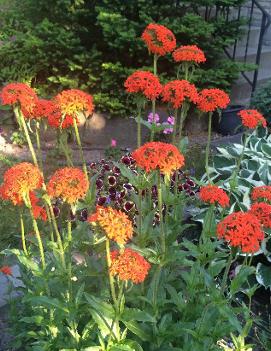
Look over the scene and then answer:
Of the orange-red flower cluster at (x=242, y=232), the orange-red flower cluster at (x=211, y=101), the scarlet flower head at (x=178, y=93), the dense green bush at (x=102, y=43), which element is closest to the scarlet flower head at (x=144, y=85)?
the scarlet flower head at (x=178, y=93)

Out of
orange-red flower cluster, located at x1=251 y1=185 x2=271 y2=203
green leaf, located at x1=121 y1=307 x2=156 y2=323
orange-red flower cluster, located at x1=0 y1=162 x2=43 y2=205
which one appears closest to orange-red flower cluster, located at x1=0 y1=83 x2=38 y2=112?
orange-red flower cluster, located at x1=0 y1=162 x2=43 y2=205

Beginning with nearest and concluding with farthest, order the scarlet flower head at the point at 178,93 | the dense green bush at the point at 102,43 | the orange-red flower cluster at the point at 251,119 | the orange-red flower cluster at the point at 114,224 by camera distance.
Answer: the orange-red flower cluster at the point at 114,224 → the scarlet flower head at the point at 178,93 → the orange-red flower cluster at the point at 251,119 → the dense green bush at the point at 102,43

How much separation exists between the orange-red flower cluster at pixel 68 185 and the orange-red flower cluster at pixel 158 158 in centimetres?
22

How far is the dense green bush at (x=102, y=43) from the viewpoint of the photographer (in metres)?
5.47

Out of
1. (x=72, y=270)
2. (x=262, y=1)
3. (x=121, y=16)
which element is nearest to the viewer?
(x=72, y=270)

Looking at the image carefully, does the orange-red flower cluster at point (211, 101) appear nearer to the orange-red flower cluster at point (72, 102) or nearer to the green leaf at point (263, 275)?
the orange-red flower cluster at point (72, 102)

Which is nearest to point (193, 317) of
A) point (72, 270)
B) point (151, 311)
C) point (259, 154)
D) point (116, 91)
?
point (151, 311)

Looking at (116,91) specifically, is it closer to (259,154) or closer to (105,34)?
(105,34)

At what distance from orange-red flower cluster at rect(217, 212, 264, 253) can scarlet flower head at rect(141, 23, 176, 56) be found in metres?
1.03

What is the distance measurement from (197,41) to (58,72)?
5.15ft

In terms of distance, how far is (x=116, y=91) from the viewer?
570 cm

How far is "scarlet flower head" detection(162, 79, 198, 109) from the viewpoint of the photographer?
7.36 ft

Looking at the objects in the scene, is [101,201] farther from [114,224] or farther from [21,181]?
[114,224]

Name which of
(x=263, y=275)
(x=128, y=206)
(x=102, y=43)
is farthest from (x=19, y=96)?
(x=102, y=43)
